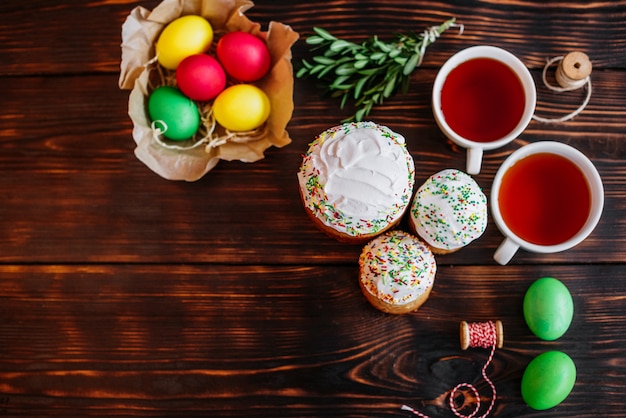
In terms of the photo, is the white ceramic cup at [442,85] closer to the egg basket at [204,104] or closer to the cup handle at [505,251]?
the cup handle at [505,251]

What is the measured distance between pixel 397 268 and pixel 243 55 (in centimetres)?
38

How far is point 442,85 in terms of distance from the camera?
919 mm

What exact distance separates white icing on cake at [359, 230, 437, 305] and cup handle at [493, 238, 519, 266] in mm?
117

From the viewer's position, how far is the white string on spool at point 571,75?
92 cm

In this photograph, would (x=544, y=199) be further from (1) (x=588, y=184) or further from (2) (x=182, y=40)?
(2) (x=182, y=40)

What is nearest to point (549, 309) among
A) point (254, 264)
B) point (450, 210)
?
point (450, 210)

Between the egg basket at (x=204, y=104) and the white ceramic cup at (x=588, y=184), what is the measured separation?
326mm

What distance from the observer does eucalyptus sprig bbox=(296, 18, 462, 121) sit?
36.6 inches

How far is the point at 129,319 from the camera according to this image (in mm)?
957

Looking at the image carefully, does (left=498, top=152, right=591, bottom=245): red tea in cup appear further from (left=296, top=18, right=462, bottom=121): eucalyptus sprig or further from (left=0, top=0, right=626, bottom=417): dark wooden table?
(left=296, top=18, right=462, bottom=121): eucalyptus sprig

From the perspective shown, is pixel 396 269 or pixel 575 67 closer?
pixel 396 269

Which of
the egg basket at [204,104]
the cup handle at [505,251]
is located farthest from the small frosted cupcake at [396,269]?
the egg basket at [204,104]

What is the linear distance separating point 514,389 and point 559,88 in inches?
19.1

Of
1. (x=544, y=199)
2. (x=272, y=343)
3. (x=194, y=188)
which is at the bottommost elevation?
(x=272, y=343)
